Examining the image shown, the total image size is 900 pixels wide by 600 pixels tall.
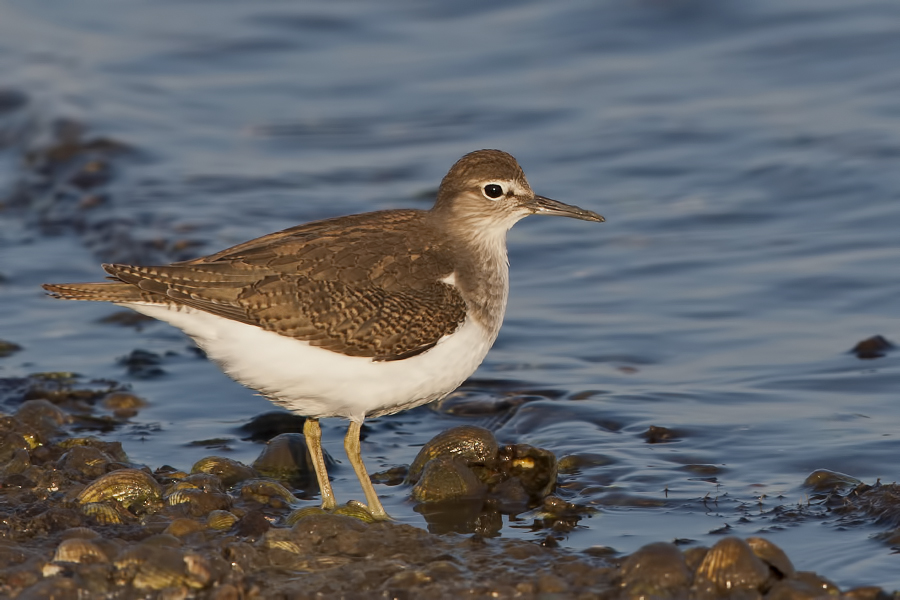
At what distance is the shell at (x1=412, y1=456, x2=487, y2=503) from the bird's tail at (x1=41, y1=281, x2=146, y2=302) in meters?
2.33

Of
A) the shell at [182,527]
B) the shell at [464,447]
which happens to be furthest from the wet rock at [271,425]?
the shell at [182,527]

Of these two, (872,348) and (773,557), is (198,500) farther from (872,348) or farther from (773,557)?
Answer: (872,348)

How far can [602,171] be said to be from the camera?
16.2m

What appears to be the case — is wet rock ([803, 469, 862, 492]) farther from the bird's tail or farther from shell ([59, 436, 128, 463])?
shell ([59, 436, 128, 463])

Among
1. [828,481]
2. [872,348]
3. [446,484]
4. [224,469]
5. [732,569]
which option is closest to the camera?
[732,569]

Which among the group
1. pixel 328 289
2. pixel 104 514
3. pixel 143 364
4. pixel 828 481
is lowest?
pixel 828 481

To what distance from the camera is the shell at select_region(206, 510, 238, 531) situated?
734cm

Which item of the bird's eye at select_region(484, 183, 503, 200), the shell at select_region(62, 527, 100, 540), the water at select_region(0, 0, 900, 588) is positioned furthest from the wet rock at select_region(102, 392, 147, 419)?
the bird's eye at select_region(484, 183, 503, 200)

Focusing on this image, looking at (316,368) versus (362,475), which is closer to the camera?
(316,368)

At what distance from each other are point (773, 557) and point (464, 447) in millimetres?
2677

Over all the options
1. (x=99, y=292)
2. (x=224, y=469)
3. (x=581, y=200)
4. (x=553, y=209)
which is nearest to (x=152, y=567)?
(x=224, y=469)

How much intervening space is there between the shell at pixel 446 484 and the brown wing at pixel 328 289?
942mm

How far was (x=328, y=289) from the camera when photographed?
788 centimetres

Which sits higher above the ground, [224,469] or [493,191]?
[493,191]
